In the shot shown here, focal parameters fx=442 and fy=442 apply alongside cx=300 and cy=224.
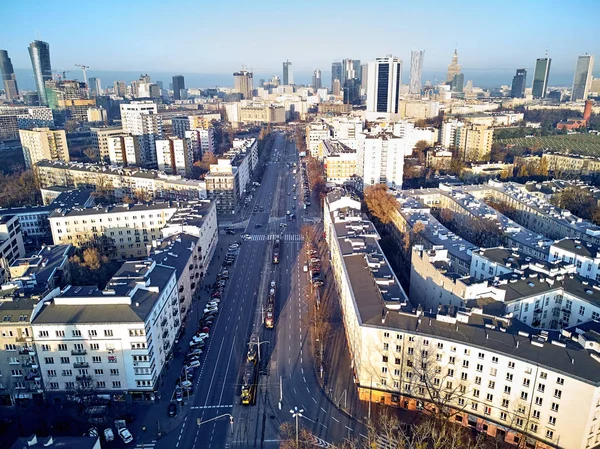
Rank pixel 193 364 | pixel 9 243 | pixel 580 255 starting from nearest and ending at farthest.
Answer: pixel 193 364 → pixel 580 255 → pixel 9 243

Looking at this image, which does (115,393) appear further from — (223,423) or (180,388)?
(223,423)

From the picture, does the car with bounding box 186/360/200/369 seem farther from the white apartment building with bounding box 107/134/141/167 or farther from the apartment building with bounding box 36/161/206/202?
the white apartment building with bounding box 107/134/141/167

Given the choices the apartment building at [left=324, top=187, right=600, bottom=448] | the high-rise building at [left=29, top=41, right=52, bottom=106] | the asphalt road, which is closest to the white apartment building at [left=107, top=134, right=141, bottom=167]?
the asphalt road

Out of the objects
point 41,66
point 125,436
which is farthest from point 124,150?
point 41,66

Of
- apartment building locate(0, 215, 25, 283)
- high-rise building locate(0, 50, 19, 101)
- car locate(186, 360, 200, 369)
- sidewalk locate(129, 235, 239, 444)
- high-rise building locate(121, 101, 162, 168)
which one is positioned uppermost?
high-rise building locate(0, 50, 19, 101)

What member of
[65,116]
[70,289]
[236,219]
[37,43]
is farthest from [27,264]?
[37,43]

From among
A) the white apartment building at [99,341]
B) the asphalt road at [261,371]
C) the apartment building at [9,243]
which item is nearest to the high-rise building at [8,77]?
the apartment building at [9,243]

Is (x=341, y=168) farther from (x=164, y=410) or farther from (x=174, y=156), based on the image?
(x=164, y=410)
